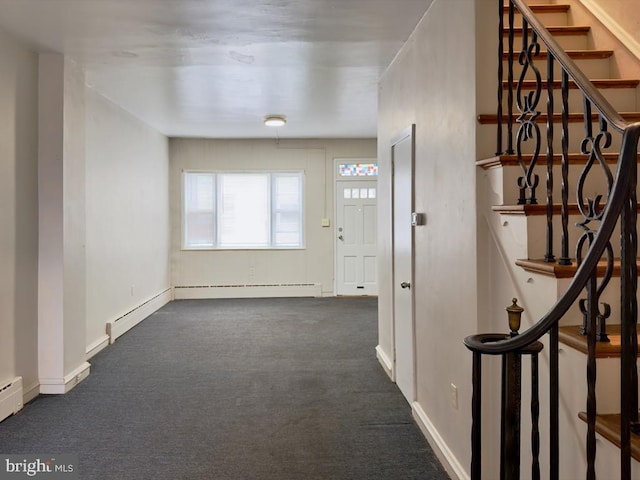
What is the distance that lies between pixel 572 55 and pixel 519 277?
60.2 inches

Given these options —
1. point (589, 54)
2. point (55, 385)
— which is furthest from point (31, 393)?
point (589, 54)

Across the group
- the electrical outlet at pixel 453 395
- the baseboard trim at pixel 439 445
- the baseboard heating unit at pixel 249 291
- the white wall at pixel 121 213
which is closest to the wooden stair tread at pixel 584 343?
the electrical outlet at pixel 453 395

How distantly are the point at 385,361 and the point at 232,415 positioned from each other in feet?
4.78

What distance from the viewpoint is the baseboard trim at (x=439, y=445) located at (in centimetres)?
229

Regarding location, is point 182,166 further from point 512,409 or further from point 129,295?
point 512,409

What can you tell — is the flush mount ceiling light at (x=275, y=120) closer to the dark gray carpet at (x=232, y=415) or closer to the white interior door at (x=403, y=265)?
the white interior door at (x=403, y=265)

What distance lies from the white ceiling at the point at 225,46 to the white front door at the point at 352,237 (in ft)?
7.69

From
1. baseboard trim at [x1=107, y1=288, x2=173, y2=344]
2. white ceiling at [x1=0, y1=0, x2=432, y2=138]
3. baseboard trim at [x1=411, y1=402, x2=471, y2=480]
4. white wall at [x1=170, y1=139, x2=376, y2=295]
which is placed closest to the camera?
baseboard trim at [x1=411, y1=402, x2=471, y2=480]

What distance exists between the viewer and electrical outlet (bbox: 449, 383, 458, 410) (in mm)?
2348

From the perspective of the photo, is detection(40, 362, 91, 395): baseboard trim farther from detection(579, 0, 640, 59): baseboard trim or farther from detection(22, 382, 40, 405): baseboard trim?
detection(579, 0, 640, 59): baseboard trim

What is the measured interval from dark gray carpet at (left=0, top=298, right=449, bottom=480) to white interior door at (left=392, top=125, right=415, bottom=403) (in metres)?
0.23

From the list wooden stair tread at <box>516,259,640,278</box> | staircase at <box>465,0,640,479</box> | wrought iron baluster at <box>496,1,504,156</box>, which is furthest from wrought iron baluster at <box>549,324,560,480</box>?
wrought iron baluster at <box>496,1,504,156</box>

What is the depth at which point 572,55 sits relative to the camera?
255 cm

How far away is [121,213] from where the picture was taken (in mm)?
5406
